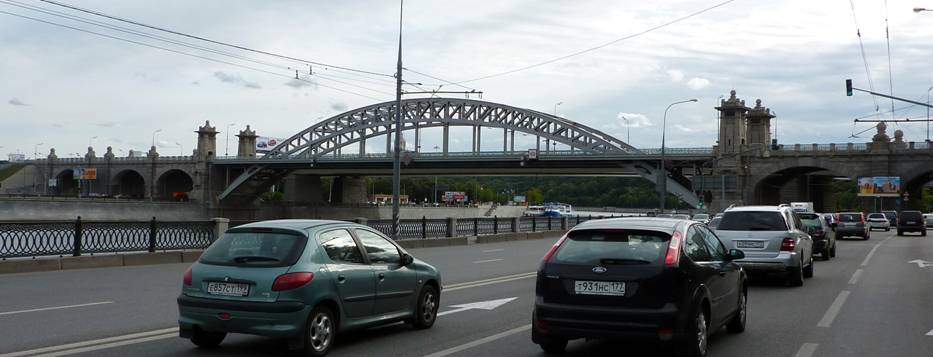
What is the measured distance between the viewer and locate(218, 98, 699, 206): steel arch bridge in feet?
304

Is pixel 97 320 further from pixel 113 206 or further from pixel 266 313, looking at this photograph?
pixel 113 206

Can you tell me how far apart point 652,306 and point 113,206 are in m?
85.8

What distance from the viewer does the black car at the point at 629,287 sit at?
7301 mm

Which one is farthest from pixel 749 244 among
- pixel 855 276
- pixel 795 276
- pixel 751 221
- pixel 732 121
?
pixel 732 121

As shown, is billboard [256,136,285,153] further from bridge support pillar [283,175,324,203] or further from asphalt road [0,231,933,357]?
asphalt road [0,231,933,357]

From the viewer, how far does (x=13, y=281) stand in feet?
51.6

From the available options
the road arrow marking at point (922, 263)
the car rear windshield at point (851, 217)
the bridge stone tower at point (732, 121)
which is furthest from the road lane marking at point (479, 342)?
the bridge stone tower at point (732, 121)

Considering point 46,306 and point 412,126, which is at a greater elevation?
point 412,126

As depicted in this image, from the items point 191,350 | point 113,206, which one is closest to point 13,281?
point 191,350

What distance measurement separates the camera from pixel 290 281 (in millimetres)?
7574

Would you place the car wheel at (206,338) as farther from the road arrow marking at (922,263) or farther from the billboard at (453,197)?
the billboard at (453,197)

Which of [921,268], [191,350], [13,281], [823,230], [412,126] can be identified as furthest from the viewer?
[412,126]

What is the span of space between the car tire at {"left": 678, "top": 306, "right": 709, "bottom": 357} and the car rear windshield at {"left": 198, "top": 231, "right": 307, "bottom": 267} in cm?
366

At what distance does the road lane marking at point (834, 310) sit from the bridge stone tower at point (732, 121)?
234ft
